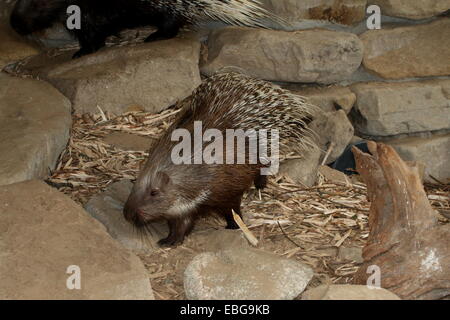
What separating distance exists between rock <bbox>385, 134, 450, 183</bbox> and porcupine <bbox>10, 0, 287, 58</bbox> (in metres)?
1.28

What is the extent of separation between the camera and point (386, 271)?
2.84 meters

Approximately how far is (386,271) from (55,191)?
1.64 metres

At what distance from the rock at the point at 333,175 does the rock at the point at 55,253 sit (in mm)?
1859

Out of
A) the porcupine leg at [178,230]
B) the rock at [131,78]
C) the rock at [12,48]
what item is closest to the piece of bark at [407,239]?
the porcupine leg at [178,230]

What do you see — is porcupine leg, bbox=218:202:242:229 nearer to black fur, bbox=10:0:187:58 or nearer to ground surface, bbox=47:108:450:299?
ground surface, bbox=47:108:450:299

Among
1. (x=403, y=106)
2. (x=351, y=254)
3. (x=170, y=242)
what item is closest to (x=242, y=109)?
(x=170, y=242)

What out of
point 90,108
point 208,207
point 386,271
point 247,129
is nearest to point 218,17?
point 90,108

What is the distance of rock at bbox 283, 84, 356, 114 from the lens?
4.66 metres

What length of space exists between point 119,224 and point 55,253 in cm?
53

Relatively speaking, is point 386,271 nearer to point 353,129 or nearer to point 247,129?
point 247,129

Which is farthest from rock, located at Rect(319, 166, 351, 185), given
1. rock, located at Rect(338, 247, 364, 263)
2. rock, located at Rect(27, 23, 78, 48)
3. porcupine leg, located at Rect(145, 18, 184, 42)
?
rock, located at Rect(27, 23, 78, 48)

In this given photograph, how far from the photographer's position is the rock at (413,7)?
4594 mm

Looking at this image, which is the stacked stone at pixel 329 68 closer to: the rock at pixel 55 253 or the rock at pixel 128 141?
the rock at pixel 128 141

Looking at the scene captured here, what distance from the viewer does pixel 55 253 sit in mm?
2850
